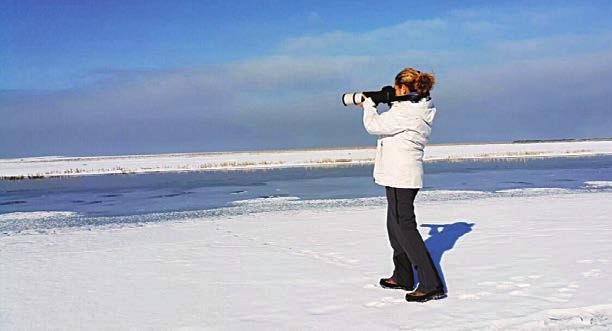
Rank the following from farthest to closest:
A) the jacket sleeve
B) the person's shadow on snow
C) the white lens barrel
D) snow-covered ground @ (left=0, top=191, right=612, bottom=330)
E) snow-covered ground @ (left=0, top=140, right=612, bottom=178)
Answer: snow-covered ground @ (left=0, top=140, right=612, bottom=178) < the person's shadow on snow < the white lens barrel < the jacket sleeve < snow-covered ground @ (left=0, top=191, right=612, bottom=330)

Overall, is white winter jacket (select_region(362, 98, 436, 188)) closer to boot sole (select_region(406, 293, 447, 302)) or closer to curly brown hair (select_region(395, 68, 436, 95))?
curly brown hair (select_region(395, 68, 436, 95))

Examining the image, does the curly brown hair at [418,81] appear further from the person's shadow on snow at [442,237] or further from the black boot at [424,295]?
the person's shadow on snow at [442,237]

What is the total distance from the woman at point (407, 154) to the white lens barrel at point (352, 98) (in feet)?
0.18

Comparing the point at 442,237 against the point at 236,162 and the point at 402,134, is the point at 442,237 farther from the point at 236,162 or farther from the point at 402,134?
the point at 236,162

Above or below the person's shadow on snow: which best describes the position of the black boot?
above

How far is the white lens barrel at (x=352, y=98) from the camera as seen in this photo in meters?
3.80

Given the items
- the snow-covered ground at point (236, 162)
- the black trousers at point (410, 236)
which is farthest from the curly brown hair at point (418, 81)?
the snow-covered ground at point (236, 162)

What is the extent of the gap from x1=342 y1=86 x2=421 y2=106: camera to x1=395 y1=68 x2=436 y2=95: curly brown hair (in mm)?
61

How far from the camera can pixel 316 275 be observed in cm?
454

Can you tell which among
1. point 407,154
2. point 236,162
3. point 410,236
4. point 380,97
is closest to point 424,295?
point 410,236

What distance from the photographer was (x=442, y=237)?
631cm

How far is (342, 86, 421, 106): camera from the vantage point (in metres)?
3.65

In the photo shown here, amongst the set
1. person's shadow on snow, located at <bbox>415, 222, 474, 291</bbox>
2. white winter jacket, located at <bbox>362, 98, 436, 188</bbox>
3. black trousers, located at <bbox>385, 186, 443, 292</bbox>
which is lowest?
person's shadow on snow, located at <bbox>415, 222, 474, 291</bbox>

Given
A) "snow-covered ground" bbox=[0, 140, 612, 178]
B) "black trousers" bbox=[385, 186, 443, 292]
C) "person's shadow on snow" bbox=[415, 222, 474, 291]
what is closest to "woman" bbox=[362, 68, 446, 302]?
"black trousers" bbox=[385, 186, 443, 292]
